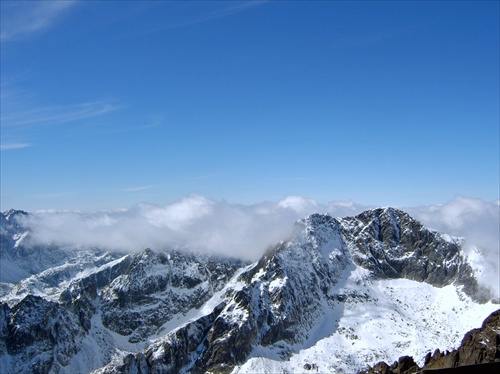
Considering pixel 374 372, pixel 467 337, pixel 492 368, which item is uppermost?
pixel 492 368

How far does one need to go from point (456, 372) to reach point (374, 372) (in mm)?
69683

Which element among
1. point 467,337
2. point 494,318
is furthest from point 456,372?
point 494,318

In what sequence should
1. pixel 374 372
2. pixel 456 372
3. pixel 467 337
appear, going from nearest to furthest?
pixel 456 372 → pixel 467 337 → pixel 374 372

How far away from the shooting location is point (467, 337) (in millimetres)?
138125

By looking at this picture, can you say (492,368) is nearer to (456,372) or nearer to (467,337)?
(456,372)

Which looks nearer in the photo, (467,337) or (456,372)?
(456,372)

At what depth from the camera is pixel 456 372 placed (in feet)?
293

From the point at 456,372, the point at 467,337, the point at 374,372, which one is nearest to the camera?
the point at 456,372

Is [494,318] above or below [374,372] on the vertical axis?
above

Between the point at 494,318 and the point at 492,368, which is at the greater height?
the point at 492,368

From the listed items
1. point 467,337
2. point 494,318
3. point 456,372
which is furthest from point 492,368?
point 494,318

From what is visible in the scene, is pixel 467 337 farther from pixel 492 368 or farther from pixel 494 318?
pixel 492 368

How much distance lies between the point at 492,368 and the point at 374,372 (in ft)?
218

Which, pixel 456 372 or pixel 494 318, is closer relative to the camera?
pixel 456 372
